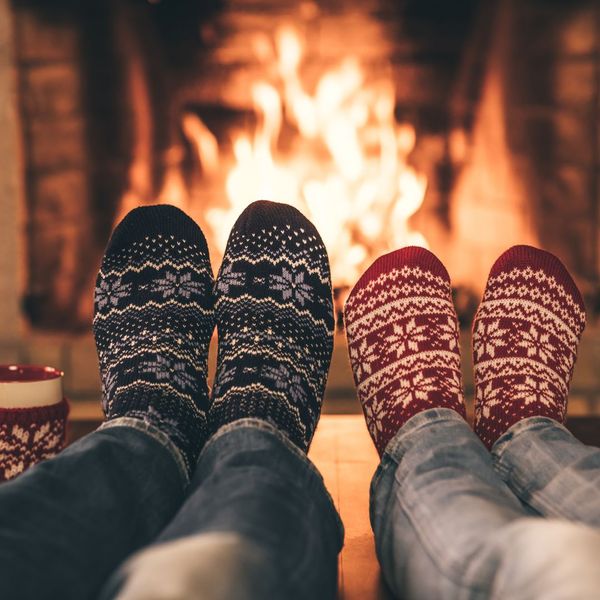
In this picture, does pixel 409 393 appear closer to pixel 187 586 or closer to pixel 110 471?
pixel 110 471

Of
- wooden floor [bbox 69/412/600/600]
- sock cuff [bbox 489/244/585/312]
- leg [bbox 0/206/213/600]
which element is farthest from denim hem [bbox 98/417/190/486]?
sock cuff [bbox 489/244/585/312]

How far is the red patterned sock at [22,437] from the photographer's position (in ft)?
2.20

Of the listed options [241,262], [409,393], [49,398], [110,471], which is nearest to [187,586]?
[110,471]

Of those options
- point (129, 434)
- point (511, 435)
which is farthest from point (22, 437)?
point (511, 435)

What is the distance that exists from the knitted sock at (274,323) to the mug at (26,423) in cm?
16

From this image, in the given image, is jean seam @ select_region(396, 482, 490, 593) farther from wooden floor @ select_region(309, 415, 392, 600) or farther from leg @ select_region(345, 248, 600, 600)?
wooden floor @ select_region(309, 415, 392, 600)

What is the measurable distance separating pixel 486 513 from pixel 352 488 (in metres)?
0.36

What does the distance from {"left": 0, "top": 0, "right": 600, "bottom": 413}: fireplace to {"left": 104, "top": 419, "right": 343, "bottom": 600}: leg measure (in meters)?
0.90

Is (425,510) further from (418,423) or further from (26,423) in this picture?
(26,423)

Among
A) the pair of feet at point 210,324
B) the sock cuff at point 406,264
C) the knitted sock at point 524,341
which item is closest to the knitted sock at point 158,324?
the pair of feet at point 210,324

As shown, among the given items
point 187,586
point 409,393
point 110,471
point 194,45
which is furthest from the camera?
point 194,45

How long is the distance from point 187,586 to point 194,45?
4.14 feet

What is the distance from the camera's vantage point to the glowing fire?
4.61 ft

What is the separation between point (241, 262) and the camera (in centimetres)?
104
